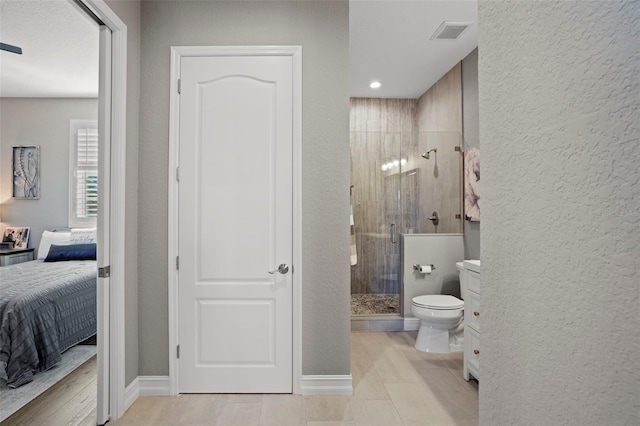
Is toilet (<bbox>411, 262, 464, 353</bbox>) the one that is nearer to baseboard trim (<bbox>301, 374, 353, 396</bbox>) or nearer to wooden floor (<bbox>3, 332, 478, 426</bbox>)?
wooden floor (<bbox>3, 332, 478, 426</bbox>)

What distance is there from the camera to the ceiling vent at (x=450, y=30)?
3283 millimetres

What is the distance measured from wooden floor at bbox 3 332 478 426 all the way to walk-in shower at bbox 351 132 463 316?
1.32m

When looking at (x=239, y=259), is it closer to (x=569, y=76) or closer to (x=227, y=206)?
(x=227, y=206)

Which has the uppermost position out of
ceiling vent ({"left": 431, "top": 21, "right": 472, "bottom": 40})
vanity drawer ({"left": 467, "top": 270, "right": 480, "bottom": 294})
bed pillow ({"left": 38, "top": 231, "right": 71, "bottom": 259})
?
ceiling vent ({"left": 431, "top": 21, "right": 472, "bottom": 40})

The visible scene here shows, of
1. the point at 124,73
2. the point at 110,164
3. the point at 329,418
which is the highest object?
the point at 124,73

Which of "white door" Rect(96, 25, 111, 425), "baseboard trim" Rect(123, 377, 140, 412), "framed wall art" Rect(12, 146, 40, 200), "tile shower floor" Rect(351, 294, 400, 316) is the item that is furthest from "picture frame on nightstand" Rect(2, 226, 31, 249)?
"tile shower floor" Rect(351, 294, 400, 316)

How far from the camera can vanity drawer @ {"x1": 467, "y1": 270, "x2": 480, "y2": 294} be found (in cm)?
264

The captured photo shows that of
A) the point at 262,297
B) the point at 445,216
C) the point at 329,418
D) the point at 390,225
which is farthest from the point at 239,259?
the point at 445,216

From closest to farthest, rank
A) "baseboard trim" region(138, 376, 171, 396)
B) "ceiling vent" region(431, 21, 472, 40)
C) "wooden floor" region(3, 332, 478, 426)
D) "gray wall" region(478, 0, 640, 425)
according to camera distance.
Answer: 1. "gray wall" region(478, 0, 640, 425)
2. "wooden floor" region(3, 332, 478, 426)
3. "baseboard trim" region(138, 376, 171, 396)
4. "ceiling vent" region(431, 21, 472, 40)

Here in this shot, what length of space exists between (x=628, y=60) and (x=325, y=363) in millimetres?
2568

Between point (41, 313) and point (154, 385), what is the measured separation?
1.04 m

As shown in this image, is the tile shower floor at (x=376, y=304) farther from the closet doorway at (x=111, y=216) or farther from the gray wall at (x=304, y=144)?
the closet doorway at (x=111, y=216)

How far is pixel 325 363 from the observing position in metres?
2.67

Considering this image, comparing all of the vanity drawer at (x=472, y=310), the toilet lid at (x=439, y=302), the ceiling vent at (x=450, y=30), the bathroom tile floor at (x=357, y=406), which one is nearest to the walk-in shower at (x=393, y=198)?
the toilet lid at (x=439, y=302)
